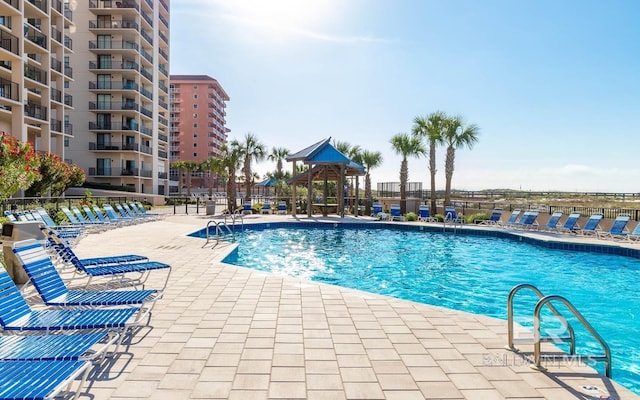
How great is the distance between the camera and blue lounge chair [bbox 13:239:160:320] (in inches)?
159

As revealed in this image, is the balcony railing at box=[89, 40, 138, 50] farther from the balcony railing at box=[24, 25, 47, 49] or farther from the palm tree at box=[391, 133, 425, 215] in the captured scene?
the palm tree at box=[391, 133, 425, 215]

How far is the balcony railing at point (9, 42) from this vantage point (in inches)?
998

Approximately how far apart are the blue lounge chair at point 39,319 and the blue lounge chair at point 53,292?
391 millimetres

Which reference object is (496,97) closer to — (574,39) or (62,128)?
(574,39)

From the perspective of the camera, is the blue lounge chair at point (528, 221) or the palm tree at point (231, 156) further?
the palm tree at point (231, 156)

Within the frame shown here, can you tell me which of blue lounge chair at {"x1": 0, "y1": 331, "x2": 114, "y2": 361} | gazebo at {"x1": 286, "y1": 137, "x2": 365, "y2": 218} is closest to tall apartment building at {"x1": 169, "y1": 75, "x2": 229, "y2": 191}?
gazebo at {"x1": 286, "y1": 137, "x2": 365, "y2": 218}

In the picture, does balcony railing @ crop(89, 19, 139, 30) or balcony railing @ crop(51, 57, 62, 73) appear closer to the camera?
balcony railing @ crop(51, 57, 62, 73)

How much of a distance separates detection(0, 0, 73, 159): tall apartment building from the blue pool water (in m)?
22.2

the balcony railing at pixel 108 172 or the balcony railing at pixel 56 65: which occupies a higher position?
the balcony railing at pixel 56 65

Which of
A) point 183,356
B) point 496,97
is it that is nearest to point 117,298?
point 183,356

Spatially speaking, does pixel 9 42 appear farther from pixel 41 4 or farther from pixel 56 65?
pixel 56 65

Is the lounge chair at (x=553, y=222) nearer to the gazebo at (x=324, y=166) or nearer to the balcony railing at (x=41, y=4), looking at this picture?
the gazebo at (x=324, y=166)

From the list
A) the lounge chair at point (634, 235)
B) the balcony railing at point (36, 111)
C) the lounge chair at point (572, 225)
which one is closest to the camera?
the lounge chair at point (634, 235)

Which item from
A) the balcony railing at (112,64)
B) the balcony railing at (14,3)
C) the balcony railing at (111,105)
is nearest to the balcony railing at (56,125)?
the balcony railing at (111,105)
